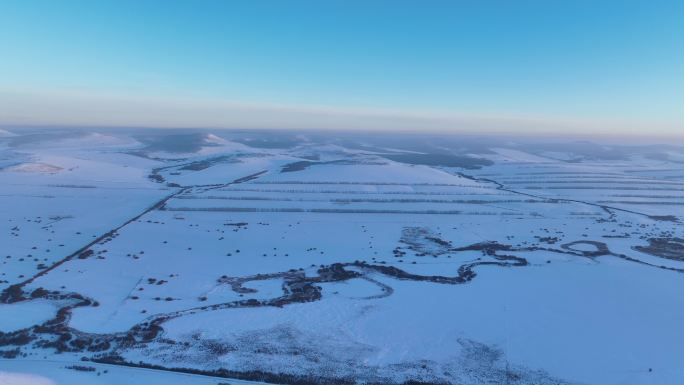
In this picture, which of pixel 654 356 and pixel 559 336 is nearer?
pixel 654 356

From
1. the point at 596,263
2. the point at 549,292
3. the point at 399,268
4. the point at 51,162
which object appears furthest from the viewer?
the point at 51,162

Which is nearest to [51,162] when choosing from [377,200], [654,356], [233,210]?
[233,210]

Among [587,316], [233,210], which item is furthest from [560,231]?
[233,210]

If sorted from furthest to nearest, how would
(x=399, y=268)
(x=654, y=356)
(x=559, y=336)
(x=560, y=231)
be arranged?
(x=560, y=231) → (x=399, y=268) → (x=559, y=336) → (x=654, y=356)

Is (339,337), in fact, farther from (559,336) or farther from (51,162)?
(51,162)

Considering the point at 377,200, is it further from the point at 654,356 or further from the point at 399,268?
the point at 654,356

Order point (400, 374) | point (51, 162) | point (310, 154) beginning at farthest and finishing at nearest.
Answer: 1. point (310, 154)
2. point (51, 162)
3. point (400, 374)
